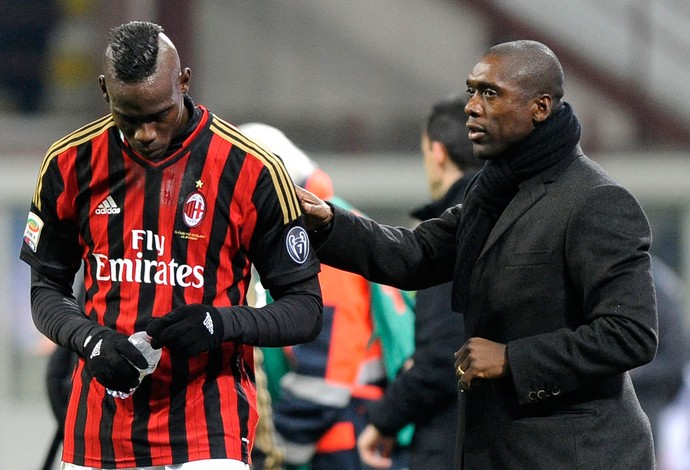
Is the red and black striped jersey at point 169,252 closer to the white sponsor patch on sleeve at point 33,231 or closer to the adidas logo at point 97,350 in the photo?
the white sponsor patch on sleeve at point 33,231

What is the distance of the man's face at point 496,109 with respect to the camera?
3242 mm

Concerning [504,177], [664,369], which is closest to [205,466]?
[504,177]

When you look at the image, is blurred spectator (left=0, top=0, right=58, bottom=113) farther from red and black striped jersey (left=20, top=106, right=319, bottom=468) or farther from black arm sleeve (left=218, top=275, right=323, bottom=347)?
black arm sleeve (left=218, top=275, right=323, bottom=347)

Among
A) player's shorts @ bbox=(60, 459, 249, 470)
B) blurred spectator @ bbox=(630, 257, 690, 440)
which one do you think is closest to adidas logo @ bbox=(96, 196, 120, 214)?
player's shorts @ bbox=(60, 459, 249, 470)

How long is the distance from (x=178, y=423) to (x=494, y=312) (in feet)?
2.60

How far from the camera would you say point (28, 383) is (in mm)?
10039

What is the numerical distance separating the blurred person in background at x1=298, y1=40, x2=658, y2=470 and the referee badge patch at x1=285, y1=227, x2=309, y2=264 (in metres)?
0.42

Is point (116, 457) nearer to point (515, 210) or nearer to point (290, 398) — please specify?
point (515, 210)

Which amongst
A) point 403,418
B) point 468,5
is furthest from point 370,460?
point 468,5

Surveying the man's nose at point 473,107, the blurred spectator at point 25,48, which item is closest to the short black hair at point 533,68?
the man's nose at point 473,107

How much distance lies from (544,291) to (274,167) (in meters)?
0.69

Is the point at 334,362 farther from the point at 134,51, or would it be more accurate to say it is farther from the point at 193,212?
the point at 134,51

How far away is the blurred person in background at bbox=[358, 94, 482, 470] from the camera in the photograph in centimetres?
424

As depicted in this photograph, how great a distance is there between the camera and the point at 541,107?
326 cm
